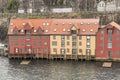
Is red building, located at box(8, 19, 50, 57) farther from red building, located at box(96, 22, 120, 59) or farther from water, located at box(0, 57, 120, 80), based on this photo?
red building, located at box(96, 22, 120, 59)

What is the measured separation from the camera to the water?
416 ft

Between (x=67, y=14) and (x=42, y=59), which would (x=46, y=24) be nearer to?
(x=42, y=59)

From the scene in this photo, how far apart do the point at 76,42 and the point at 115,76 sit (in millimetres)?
27581

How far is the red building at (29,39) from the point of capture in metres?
153

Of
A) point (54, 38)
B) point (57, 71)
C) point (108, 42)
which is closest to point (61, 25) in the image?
point (54, 38)

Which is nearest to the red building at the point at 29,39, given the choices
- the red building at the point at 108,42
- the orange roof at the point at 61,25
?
the orange roof at the point at 61,25

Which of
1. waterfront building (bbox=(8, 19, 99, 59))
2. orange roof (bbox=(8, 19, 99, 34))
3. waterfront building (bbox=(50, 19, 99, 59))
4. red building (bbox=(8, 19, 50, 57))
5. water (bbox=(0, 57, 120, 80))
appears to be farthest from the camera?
red building (bbox=(8, 19, 50, 57))

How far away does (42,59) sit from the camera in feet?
498

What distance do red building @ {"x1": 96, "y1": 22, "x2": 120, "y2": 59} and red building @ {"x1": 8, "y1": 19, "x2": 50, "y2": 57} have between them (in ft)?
56.6

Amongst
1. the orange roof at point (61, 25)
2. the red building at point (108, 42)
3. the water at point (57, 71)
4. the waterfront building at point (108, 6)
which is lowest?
the water at point (57, 71)

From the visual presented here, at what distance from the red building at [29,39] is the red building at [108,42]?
1725 cm

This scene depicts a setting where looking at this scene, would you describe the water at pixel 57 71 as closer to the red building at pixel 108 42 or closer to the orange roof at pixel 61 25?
the red building at pixel 108 42

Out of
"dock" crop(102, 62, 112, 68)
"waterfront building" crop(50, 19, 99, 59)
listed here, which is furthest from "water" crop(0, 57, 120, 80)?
"waterfront building" crop(50, 19, 99, 59)

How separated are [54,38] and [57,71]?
21292 mm
